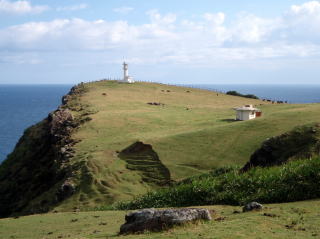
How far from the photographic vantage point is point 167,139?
35500 mm

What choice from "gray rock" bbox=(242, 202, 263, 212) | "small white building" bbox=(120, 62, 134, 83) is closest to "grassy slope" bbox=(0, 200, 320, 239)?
"gray rock" bbox=(242, 202, 263, 212)

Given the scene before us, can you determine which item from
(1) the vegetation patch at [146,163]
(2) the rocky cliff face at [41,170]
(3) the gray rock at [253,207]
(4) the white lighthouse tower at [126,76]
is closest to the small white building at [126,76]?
(4) the white lighthouse tower at [126,76]

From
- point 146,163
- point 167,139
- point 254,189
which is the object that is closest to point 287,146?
point 254,189

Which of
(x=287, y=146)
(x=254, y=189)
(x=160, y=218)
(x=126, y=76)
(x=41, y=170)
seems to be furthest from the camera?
(x=126, y=76)

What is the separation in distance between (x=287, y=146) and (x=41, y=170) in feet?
76.8

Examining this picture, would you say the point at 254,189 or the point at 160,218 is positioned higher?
the point at 160,218

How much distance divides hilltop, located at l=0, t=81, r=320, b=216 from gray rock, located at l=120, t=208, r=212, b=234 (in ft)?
45.2

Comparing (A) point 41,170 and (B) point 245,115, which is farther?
(B) point 245,115

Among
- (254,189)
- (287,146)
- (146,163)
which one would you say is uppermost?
(287,146)

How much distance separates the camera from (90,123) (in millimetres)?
44656

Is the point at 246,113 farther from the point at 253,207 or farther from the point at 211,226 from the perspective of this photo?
the point at 211,226

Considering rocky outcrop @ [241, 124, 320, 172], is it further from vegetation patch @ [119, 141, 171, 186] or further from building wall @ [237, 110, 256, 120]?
building wall @ [237, 110, 256, 120]

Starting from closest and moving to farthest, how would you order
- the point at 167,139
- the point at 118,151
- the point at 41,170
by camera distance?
1. the point at 118,151
2. the point at 167,139
3. the point at 41,170

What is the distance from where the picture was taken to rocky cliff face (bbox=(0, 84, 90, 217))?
31009 mm
